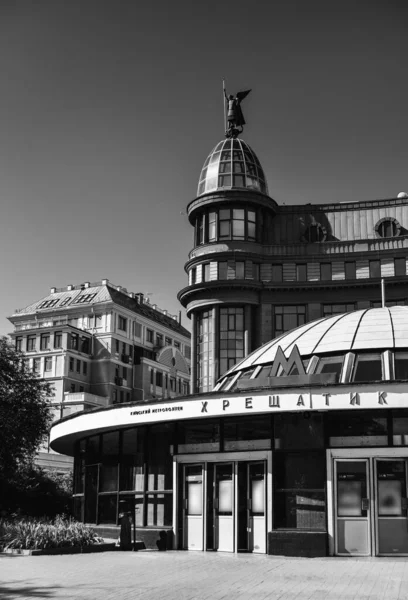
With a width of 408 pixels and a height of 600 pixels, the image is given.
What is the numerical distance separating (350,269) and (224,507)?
1266 inches

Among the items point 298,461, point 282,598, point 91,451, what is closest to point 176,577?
point 282,598

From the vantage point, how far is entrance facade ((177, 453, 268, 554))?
22.9 metres

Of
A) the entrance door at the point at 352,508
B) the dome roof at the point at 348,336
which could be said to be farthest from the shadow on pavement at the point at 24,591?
the dome roof at the point at 348,336

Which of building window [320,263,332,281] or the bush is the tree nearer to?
the bush

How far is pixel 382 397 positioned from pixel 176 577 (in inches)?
302

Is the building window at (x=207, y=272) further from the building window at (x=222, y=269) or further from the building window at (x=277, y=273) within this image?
the building window at (x=277, y=273)

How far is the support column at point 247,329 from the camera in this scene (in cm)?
5194

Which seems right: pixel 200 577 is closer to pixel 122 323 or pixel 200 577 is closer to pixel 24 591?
pixel 24 591

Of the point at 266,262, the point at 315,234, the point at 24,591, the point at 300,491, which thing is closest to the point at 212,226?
the point at 266,262

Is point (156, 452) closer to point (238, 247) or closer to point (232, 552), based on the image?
point (232, 552)

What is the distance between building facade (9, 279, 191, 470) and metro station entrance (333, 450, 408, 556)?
63664 millimetres

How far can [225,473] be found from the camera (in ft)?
78.3

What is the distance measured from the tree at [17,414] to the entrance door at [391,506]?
82.7 feet

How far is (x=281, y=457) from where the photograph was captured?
75.0ft
